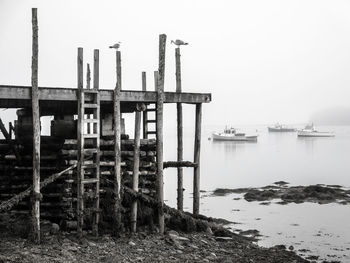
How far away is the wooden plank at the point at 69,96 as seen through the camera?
37.7ft

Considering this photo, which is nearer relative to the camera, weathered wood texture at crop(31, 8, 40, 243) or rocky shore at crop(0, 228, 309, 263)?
rocky shore at crop(0, 228, 309, 263)

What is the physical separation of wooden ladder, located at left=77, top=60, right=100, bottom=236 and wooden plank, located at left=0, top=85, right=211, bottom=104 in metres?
0.25

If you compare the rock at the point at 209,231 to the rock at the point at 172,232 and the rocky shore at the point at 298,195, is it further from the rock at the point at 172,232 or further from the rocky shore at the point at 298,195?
the rocky shore at the point at 298,195

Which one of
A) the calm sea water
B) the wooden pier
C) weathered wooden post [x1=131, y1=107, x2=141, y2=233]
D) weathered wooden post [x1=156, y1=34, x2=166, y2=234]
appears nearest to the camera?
the wooden pier

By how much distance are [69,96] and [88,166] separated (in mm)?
2043

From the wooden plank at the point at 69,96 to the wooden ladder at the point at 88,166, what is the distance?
0.82 ft

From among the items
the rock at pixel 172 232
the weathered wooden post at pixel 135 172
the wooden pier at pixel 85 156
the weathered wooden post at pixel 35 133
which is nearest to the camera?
the weathered wooden post at pixel 35 133

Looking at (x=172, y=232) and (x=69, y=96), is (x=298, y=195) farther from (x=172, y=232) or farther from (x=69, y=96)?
(x=69, y=96)

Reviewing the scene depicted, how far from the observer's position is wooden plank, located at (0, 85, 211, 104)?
37.7ft

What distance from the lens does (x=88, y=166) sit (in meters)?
12.7

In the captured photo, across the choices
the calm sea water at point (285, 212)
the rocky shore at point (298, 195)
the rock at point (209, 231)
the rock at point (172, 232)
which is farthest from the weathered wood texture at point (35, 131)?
the rocky shore at point (298, 195)

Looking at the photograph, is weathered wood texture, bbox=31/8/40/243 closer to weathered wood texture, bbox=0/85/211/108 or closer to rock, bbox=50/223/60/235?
weathered wood texture, bbox=0/85/211/108

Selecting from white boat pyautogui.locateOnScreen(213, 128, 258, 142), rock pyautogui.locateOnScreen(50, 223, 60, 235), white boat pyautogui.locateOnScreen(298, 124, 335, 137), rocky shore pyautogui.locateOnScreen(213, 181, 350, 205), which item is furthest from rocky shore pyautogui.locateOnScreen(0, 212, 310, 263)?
white boat pyautogui.locateOnScreen(298, 124, 335, 137)

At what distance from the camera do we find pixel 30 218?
11.7 metres
